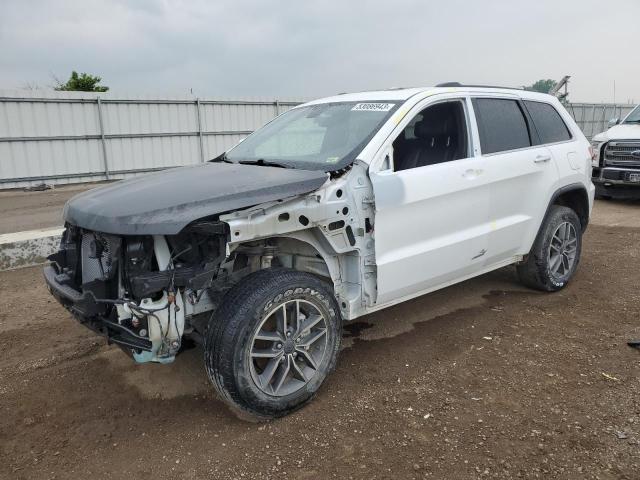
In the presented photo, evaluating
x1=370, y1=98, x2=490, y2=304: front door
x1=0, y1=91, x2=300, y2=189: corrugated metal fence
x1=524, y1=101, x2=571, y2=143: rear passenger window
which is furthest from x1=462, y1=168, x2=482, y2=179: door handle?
x1=0, y1=91, x2=300, y2=189: corrugated metal fence

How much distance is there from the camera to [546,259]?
497 cm

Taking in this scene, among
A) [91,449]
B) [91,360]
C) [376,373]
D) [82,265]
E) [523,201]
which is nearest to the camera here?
[91,449]

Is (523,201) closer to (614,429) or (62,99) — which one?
(614,429)

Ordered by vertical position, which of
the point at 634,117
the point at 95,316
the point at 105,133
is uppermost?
the point at 105,133

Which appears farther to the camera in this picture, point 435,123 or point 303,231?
point 435,123

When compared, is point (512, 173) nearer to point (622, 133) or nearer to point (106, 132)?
point (622, 133)

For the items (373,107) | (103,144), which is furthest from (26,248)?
(103,144)

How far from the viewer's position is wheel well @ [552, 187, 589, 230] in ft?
17.3

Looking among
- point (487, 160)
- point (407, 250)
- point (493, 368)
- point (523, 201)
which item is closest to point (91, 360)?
point (407, 250)

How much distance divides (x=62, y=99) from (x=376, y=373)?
14.3 meters

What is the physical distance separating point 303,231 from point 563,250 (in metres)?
3.16

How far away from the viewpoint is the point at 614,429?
2.94 m

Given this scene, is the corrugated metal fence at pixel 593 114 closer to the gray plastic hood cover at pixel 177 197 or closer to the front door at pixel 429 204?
the front door at pixel 429 204

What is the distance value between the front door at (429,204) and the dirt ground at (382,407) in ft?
1.95
